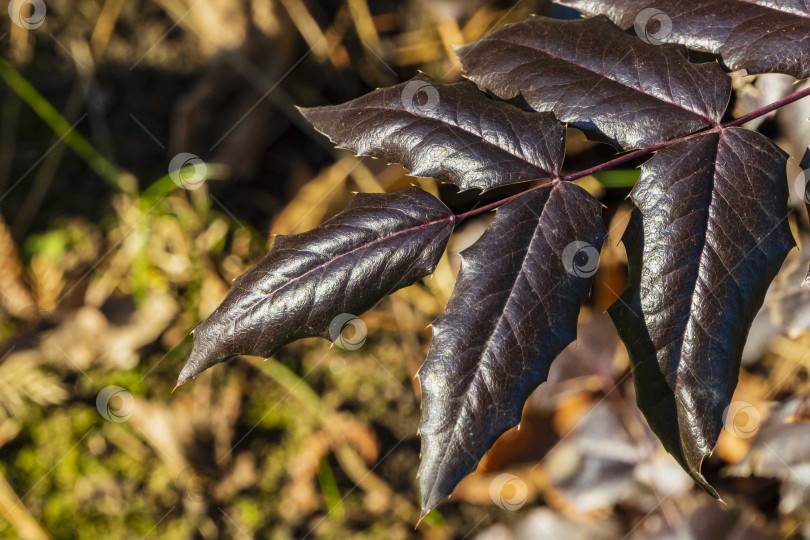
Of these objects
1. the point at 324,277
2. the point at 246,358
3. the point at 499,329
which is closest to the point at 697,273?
the point at 499,329

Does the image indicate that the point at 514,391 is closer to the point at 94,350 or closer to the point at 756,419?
the point at 756,419

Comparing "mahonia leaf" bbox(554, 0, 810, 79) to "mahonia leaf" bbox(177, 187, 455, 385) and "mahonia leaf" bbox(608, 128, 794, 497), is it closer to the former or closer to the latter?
"mahonia leaf" bbox(608, 128, 794, 497)

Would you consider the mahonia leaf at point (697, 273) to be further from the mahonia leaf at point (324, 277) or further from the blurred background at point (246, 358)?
the blurred background at point (246, 358)

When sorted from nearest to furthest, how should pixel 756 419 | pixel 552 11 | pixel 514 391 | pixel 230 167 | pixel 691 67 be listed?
1. pixel 514 391
2. pixel 691 67
3. pixel 756 419
4. pixel 552 11
5. pixel 230 167

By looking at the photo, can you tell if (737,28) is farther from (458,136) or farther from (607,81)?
(458,136)

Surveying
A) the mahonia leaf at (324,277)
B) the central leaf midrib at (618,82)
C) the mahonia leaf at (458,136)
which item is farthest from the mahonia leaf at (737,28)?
the mahonia leaf at (324,277)

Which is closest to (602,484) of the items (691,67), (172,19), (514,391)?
(514,391)
